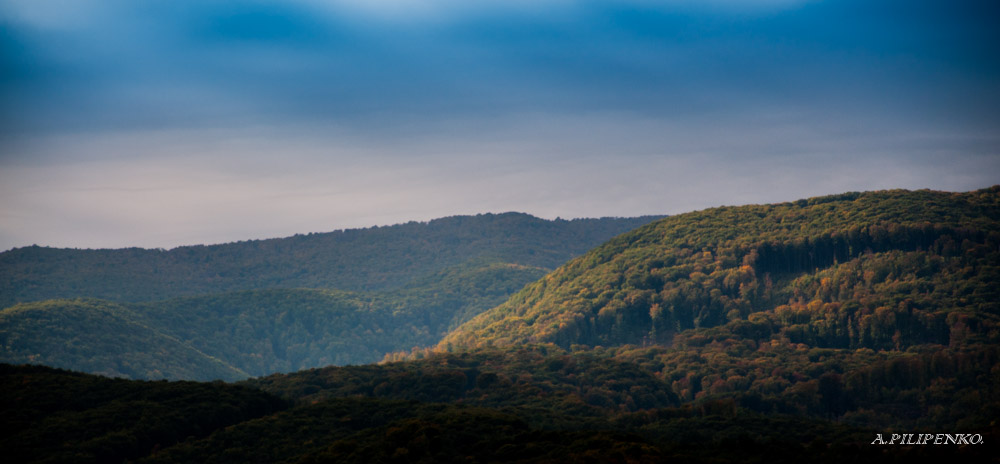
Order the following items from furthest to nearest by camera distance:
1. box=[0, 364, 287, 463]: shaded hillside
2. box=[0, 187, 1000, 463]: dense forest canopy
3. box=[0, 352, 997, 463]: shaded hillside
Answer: box=[0, 364, 287, 463]: shaded hillside → box=[0, 187, 1000, 463]: dense forest canopy → box=[0, 352, 997, 463]: shaded hillside

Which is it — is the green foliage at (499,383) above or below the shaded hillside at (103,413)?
below

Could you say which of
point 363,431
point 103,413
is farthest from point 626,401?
point 103,413

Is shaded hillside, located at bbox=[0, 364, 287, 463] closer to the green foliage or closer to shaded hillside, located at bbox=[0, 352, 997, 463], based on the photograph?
shaded hillside, located at bbox=[0, 352, 997, 463]

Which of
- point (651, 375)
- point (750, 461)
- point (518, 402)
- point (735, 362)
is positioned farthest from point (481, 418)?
point (735, 362)

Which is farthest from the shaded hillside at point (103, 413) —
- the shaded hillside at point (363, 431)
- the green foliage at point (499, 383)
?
the green foliage at point (499, 383)

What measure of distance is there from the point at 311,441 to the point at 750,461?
4449 centimetres

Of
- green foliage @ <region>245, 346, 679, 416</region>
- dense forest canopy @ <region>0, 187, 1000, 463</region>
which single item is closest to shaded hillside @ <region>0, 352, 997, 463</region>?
dense forest canopy @ <region>0, 187, 1000, 463</region>

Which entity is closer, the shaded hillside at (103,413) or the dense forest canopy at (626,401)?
the dense forest canopy at (626,401)

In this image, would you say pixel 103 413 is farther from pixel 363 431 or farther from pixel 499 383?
pixel 499 383

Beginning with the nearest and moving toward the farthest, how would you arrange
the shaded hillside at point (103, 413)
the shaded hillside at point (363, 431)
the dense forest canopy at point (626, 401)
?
the shaded hillside at point (363, 431) → the dense forest canopy at point (626, 401) → the shaded hillside at point (103, 413)

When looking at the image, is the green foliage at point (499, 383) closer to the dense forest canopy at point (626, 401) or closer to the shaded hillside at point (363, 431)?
the dense forest canopy at point (626, 401)

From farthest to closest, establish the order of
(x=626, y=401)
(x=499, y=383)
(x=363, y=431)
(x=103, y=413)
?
(x=626, y=401)
(x=499, y=383)
(x=103, y=413)
(x=363, y=431)

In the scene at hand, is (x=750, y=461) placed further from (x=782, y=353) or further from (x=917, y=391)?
(x=782, y=353)

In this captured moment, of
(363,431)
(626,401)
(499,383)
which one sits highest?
(363,431)
